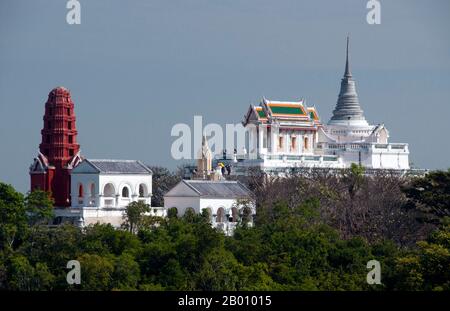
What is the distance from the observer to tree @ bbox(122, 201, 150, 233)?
89688 mm

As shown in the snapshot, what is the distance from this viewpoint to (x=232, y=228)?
312 ft

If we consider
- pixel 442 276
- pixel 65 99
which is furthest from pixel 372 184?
pixel 442 276

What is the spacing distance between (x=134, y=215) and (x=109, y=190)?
5.74m

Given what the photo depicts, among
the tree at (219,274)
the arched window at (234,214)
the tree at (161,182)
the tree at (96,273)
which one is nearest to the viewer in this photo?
the tree at (219,274)

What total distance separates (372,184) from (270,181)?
22.4ft

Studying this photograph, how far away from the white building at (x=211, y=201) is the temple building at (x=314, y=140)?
867 inches

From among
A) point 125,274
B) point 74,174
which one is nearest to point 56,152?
point 74,174

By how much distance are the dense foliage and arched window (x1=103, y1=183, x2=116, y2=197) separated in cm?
363

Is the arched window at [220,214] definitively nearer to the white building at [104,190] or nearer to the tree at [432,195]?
the white building at [104,190]

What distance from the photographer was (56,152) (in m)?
96.7

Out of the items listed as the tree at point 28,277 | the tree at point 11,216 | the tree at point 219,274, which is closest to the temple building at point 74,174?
the tree at point 11,216

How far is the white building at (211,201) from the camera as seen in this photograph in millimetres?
98188

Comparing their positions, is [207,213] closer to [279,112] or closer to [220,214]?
[220,214]
